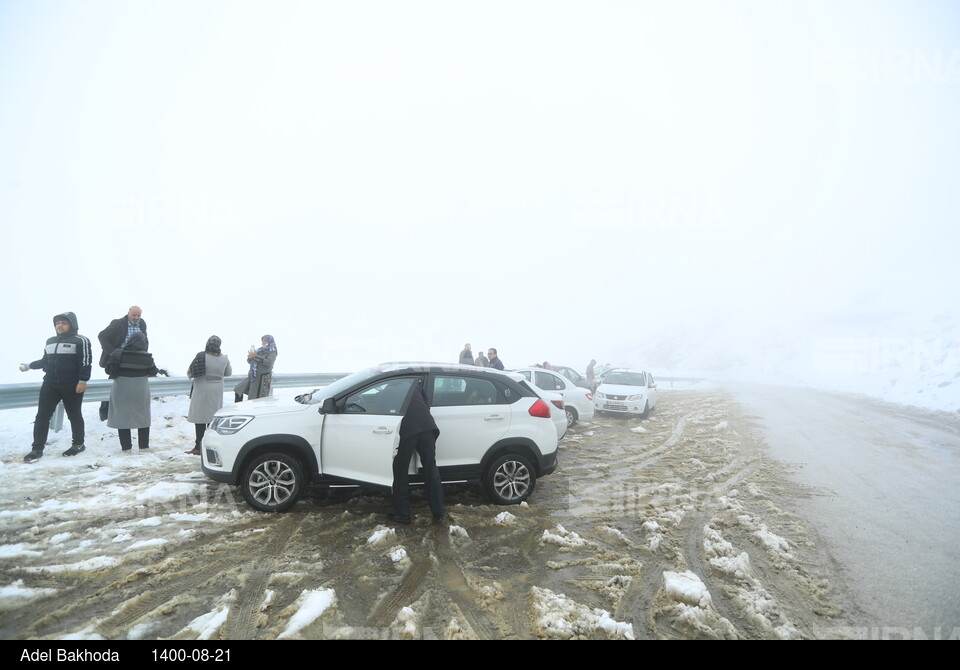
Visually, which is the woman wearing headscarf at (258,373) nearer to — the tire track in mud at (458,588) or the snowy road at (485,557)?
the snowy road at (485,557)

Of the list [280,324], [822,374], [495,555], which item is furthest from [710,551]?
[280,324]

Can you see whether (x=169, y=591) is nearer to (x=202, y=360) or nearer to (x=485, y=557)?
(x=485, y=557)

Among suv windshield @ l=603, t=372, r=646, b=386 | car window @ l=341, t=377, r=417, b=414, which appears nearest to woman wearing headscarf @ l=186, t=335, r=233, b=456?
car window @ l=341, t=377, r=417, b=414

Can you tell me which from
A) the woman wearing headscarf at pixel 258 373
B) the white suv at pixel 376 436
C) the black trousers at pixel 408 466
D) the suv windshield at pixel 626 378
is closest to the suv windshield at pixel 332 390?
the white suv at pixel 376 436

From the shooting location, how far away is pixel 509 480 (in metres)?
6.06

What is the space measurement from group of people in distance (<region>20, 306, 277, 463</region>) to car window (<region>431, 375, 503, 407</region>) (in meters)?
4.13

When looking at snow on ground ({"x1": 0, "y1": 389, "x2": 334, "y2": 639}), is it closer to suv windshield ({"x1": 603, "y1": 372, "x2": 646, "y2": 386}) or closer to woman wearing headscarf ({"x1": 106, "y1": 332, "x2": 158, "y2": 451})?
woman wearing headscarf ({"x1": 106, "y1": 332, "x2": 158, "y2": 451})

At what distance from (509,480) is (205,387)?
5197 mm

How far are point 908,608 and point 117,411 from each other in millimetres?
9865

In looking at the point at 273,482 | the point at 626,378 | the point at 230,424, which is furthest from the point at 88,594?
the point at 626,378

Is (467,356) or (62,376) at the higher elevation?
(467,356)
